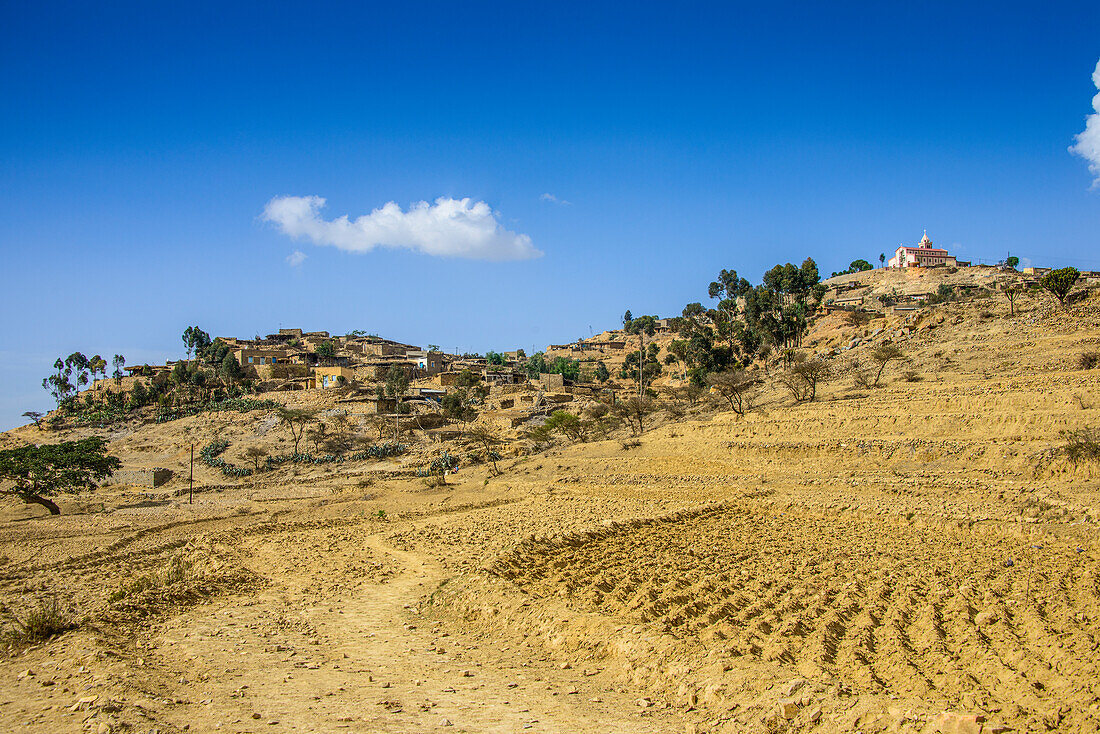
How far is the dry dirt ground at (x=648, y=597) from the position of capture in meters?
7.07

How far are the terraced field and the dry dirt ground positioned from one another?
0.19ft

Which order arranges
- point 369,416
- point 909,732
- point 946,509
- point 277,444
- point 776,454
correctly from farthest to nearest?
point 369,416
point 277,444
point 776,454
point 946,509
point 909,732

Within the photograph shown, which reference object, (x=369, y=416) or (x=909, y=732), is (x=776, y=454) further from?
(x=369, y=416)

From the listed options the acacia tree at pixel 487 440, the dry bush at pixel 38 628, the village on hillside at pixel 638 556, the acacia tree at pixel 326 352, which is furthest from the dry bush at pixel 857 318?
the dry bush at pixel 38 628

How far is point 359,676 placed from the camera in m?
8.50

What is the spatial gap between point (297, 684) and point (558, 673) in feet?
10.9

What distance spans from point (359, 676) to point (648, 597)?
4.61m

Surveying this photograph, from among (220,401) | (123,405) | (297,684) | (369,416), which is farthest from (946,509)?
(123,405)

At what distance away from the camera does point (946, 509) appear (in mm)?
17125

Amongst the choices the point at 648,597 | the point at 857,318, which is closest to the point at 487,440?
the point at 648,597

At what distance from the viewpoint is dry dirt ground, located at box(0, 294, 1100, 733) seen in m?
7.07

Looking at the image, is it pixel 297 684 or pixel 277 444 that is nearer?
pixel 297 684

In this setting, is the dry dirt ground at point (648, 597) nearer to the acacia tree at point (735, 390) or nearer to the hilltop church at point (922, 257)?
the acacia tree at point (735, 390)

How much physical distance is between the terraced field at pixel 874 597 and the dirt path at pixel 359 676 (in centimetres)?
193
